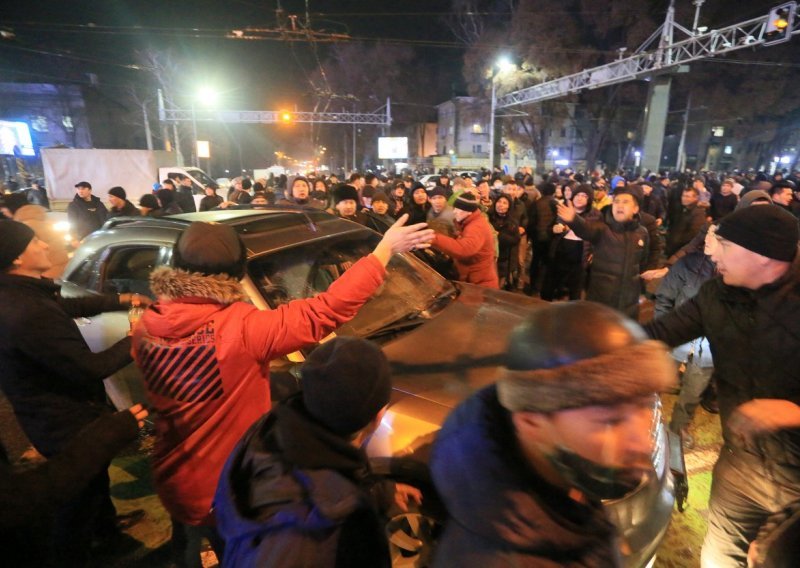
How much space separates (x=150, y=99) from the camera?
38.8m

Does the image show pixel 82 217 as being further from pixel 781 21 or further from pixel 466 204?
pixel 781 21

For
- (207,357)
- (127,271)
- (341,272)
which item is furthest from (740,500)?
(127,271)

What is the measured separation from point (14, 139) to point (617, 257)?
111 ft

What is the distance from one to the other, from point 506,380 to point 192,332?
1359 mm

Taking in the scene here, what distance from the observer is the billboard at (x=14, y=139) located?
2595 cm

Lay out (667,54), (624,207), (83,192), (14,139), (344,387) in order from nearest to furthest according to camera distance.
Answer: (344,387), (624,207), (83,192), (667,54), (14,139)

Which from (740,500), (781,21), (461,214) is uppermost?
(781,21)

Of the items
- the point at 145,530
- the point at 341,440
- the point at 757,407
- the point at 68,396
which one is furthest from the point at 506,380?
the point at 145,530

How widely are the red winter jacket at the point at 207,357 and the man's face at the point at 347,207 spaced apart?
14.2ft

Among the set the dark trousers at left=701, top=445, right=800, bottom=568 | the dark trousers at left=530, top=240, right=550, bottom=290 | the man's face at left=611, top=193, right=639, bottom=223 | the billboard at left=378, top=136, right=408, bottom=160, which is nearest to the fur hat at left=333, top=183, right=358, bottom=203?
the dark trousers at left=530, top=240, right=550, bottom=290

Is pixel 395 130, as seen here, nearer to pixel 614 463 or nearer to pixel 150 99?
pixel 150 99

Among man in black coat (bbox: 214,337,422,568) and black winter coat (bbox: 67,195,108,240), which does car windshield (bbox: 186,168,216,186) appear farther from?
man in black coat (bbox: 214,337,422,568)

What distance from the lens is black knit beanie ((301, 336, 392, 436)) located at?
1.20 metres

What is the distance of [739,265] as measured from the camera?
199 centimetres
